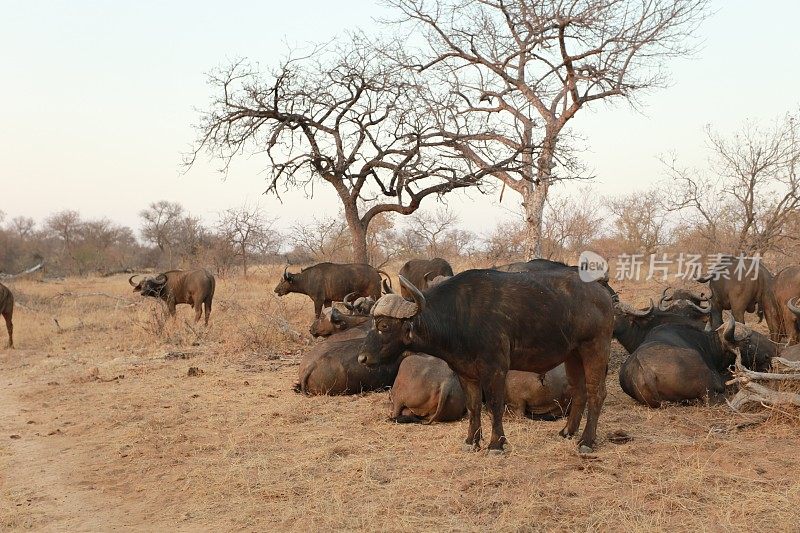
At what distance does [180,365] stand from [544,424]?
21.8ft

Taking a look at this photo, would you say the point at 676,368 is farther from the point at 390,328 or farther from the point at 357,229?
the point at 357,229

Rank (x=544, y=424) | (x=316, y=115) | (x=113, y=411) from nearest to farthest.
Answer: (x=544, y=424), (x=113, y=411), (x=316, y=115)

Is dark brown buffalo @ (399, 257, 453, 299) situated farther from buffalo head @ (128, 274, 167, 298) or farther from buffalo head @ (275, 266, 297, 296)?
buffalo head @ (128, 274, 167, 298)

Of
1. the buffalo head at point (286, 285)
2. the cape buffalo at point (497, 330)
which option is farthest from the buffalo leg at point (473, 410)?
the buffalo head at point (286, 285)

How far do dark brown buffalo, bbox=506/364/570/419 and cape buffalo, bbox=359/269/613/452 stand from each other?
82 centimetres

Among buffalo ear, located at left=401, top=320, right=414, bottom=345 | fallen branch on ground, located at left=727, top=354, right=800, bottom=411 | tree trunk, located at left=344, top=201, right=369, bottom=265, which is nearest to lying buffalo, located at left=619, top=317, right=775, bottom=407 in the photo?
fallen branch on ground, located at left=727, top=354, right=800, bottom=411

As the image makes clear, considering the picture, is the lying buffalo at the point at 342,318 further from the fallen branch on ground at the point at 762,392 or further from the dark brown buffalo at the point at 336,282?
the fallen branch on ground at the point at 762,392

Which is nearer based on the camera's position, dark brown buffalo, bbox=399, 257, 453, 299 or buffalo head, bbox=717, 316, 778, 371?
buffalo head, bbox=717, 316, 778, 371

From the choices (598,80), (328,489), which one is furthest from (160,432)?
(598,80)

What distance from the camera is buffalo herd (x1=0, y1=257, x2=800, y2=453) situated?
5738 mm

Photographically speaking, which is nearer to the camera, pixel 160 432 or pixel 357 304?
pixel 160 432

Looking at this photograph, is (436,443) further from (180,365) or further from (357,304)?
(180,365)

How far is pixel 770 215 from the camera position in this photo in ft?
67.3

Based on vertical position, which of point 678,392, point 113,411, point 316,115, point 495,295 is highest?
point 316,115
